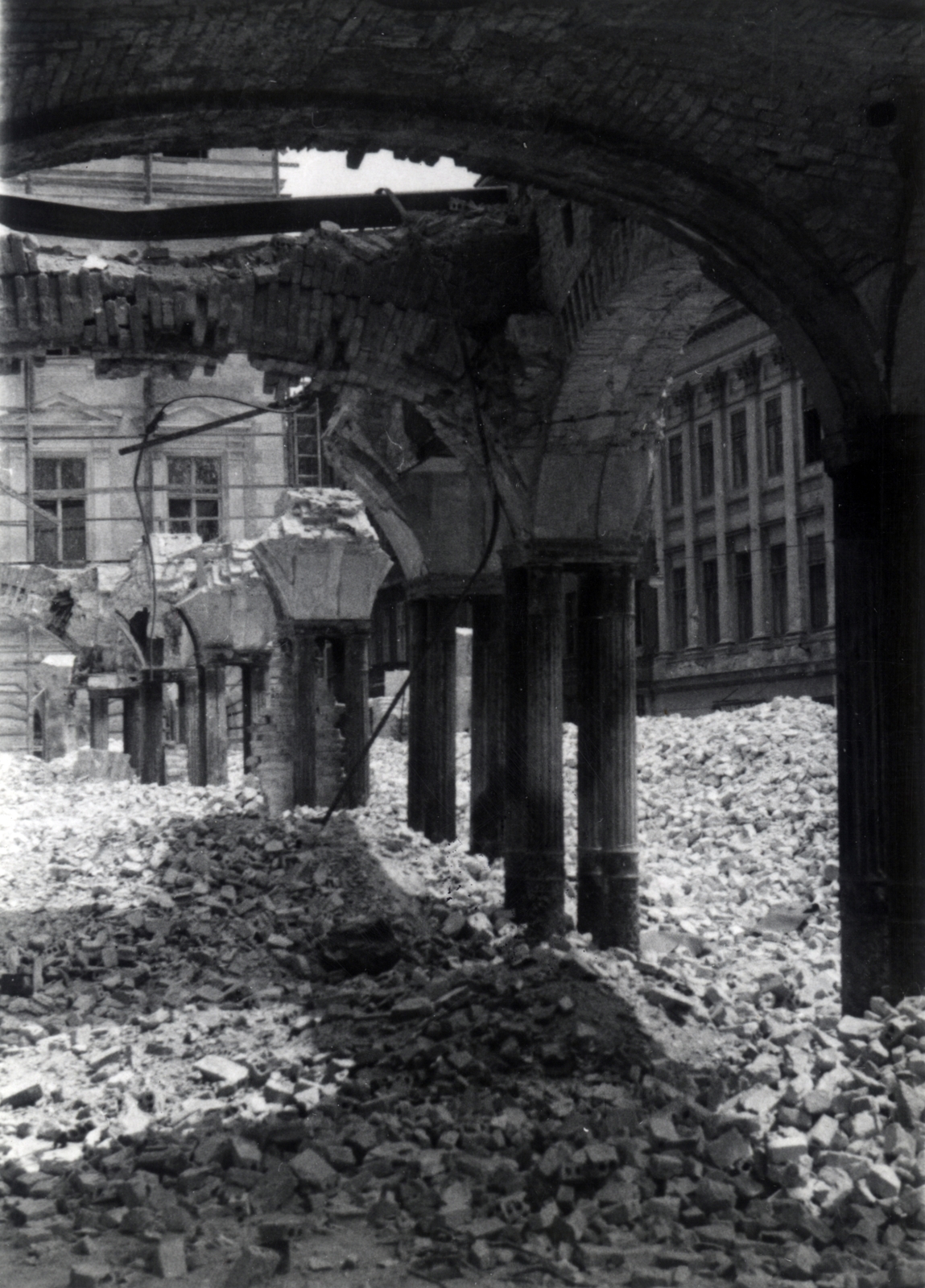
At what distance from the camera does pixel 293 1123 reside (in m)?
6.96

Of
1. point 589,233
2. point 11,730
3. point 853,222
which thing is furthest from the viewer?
point 11,730

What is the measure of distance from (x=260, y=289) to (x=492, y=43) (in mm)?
4124

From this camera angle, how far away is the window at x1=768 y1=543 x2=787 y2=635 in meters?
30.5

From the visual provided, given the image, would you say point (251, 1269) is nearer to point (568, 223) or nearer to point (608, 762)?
point (608, 762)

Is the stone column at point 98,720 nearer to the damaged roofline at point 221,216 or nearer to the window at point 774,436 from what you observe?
the window at point 774,436

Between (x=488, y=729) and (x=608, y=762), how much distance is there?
2.80 m

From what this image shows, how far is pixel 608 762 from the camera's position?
11062mm

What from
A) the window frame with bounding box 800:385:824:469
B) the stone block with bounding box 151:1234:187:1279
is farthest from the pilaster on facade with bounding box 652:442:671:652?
the stone block with bounding box 151:1234:187:1279

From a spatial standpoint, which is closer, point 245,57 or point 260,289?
point 245,57

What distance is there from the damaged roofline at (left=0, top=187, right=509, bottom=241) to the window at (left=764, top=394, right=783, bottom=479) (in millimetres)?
20538

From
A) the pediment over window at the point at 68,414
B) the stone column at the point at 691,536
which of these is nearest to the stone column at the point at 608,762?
the stone column at the point at 691,536

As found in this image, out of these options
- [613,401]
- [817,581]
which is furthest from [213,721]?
[817,581]

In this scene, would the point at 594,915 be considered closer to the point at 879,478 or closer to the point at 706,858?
the point at 706,858

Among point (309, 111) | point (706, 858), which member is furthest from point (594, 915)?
point (309, 111)
